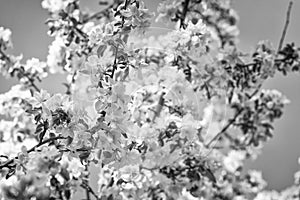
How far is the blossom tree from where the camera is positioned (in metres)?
1.76

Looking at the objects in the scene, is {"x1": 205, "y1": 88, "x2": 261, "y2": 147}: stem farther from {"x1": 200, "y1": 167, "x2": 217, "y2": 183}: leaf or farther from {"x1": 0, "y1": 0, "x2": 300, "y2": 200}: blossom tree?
{"x1": 200, "y1": 167, "x2": 217, "y2": 183}: leaf

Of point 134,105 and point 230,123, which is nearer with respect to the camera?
point 134,105

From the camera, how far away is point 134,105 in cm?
241

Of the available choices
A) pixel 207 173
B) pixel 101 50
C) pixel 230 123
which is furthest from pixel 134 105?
pixel 230 123

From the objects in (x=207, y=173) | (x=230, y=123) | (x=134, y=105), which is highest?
(x=230, y=123)

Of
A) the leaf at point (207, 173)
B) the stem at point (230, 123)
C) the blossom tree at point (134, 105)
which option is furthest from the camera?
the stem at point (230, 123)

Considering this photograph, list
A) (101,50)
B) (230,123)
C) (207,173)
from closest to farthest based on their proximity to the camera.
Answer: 1. (101,50)
2. (207,173)
3. (230,123)

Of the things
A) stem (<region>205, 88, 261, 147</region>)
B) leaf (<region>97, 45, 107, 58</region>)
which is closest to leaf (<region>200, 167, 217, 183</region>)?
leaf (<region>97, 45, 107, 58</region>)

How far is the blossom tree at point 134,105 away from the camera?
176 cm

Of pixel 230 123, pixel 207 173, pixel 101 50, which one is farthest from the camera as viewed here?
pixel 230 123

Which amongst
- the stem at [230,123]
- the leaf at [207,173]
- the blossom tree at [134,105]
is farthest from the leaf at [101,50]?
the stem at [230,123]

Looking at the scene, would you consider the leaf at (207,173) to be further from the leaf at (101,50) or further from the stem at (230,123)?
the stem at (230,123)

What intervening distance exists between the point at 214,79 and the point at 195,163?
708 mm

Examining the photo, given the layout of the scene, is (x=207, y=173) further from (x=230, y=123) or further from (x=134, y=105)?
(x=230, y=123)
